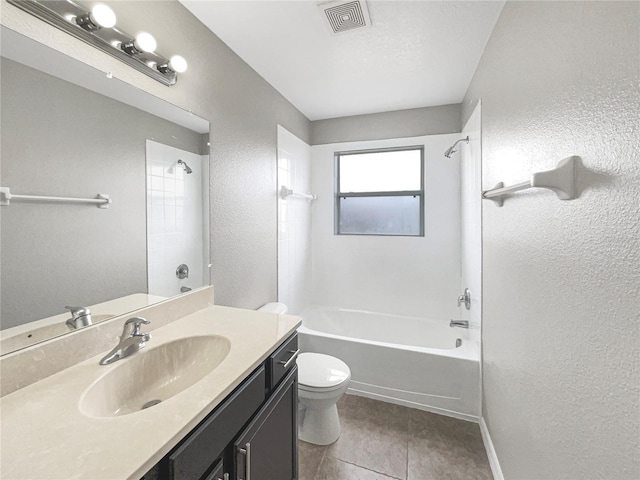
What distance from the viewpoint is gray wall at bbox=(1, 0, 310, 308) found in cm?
116

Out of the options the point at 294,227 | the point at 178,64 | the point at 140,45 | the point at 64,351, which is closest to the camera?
the point at 64,351

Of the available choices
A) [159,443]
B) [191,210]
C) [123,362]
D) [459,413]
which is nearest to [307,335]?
[459,413]

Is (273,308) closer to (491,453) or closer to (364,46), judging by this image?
(491,453)

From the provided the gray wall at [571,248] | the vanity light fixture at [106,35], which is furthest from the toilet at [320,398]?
the vanity light fixture at [106,35]

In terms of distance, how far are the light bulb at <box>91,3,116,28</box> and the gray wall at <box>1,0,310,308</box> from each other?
0.10 metres

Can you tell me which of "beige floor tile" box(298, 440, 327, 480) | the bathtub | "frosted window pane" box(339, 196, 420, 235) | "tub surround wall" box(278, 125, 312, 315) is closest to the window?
"frosted window pane" box(339, 196, 420, 235)

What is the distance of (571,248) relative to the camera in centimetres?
83

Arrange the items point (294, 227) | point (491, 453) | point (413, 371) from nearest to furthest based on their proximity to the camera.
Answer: point (491, 453) < point (413, 371) < point (294, 227)

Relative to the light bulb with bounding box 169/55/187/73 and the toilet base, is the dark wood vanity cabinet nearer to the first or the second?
the toilet base

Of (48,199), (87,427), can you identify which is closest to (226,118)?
(48,199)

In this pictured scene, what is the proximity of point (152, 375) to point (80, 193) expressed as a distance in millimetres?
717

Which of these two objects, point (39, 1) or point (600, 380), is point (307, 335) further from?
point (39, 1)

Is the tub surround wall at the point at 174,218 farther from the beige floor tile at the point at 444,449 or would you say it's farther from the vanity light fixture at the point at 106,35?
the beige floor tile at the point at 444,449

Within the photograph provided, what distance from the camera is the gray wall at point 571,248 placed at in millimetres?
626
